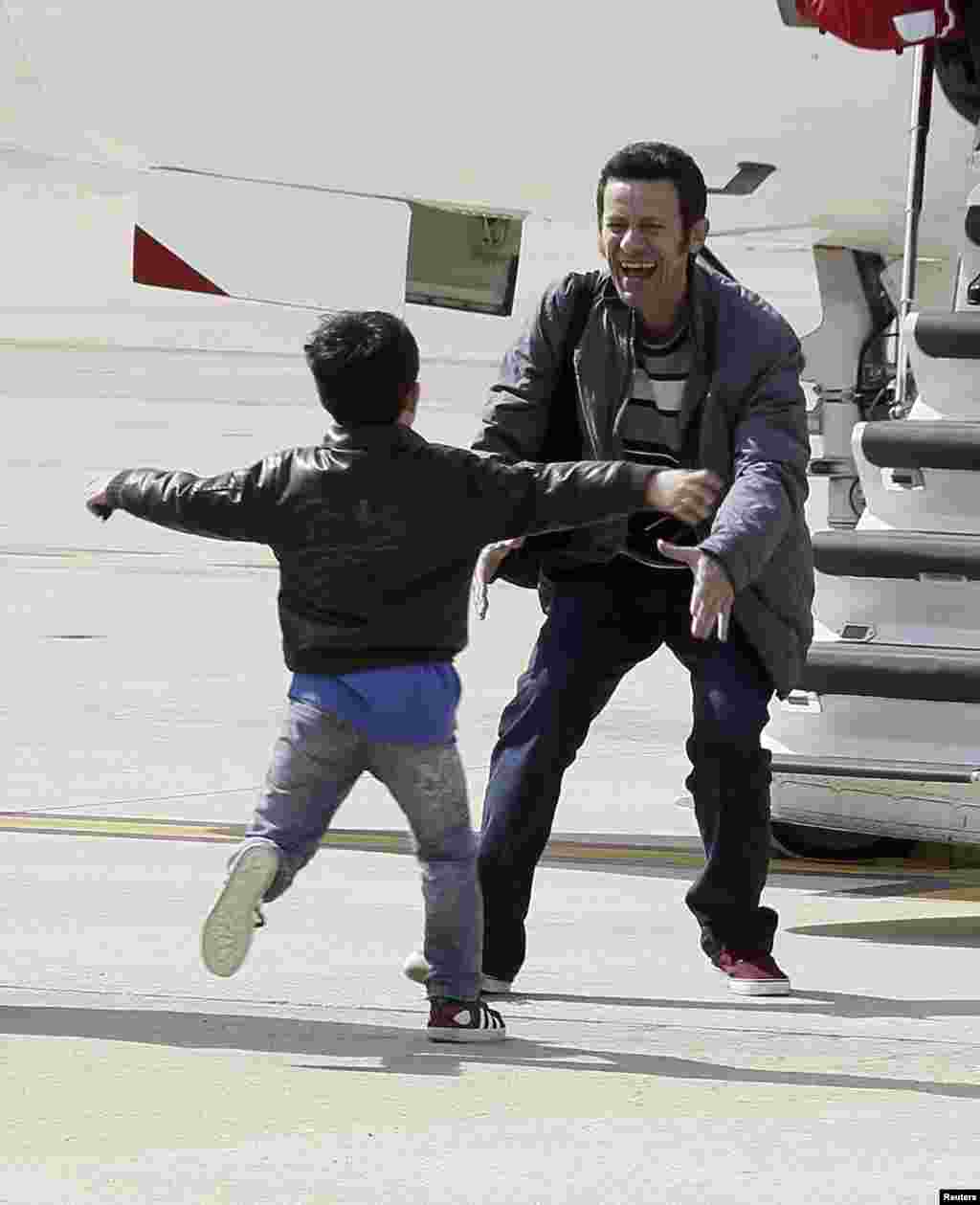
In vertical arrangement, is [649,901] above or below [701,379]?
below

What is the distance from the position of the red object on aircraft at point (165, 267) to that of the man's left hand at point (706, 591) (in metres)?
4.52

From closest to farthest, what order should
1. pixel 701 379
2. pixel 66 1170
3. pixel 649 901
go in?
pixel 66 1170, pixel 701 379, pixel 649 901

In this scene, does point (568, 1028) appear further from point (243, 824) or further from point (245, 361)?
point (245, 361)

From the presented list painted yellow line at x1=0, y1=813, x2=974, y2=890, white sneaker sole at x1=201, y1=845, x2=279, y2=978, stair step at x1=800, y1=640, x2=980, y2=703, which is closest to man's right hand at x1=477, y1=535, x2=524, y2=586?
white sneaker sole at x1=201, y1=845, x2=279, y2=978

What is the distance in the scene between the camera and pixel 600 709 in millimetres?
6477

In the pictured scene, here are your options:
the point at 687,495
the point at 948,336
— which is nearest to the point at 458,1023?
the point at 687,495

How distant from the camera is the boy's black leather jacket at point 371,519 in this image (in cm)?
567

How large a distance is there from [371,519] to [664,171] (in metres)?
1.07

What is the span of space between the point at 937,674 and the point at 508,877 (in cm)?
172

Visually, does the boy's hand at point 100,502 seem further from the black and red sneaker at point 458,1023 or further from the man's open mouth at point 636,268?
the man's open mouth at point 636,268

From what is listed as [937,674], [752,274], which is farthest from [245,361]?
[937,674]

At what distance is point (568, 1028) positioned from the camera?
5961mm

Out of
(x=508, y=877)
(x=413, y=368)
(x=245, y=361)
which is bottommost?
(x=245, y=361)

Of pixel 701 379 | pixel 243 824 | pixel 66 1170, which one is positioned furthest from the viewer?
pixel 243 824
